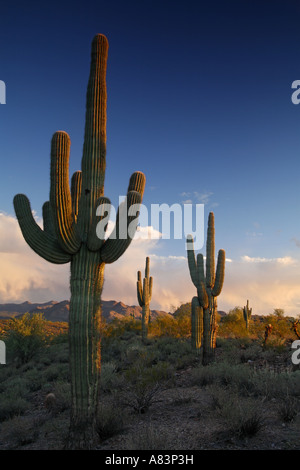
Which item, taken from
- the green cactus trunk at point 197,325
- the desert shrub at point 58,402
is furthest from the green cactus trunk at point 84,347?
the green cactus trunk at point 197,325

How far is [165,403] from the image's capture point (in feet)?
26.8

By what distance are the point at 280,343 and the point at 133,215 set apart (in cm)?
1294

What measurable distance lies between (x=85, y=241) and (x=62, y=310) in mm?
85715

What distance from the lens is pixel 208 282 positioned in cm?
1347

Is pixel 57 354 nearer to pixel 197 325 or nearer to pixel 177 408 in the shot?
pixel 197 325

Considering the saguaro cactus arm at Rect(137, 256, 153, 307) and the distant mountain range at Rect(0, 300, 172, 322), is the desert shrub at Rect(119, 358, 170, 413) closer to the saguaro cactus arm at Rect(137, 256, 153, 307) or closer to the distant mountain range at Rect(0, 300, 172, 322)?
the saguaro cactus arm at Rect(137, 256, 153, 307)

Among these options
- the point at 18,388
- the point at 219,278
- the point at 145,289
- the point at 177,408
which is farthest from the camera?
the point at 145,289

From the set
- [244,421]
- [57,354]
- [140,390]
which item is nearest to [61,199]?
[140,390]

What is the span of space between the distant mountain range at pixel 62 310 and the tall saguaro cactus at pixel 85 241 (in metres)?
60.1

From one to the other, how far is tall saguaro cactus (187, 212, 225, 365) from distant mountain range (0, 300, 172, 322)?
53.0m

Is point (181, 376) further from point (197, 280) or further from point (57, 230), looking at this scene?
point (57, 230)

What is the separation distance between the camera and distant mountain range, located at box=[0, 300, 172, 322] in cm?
8072

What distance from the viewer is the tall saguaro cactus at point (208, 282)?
41.5ft
